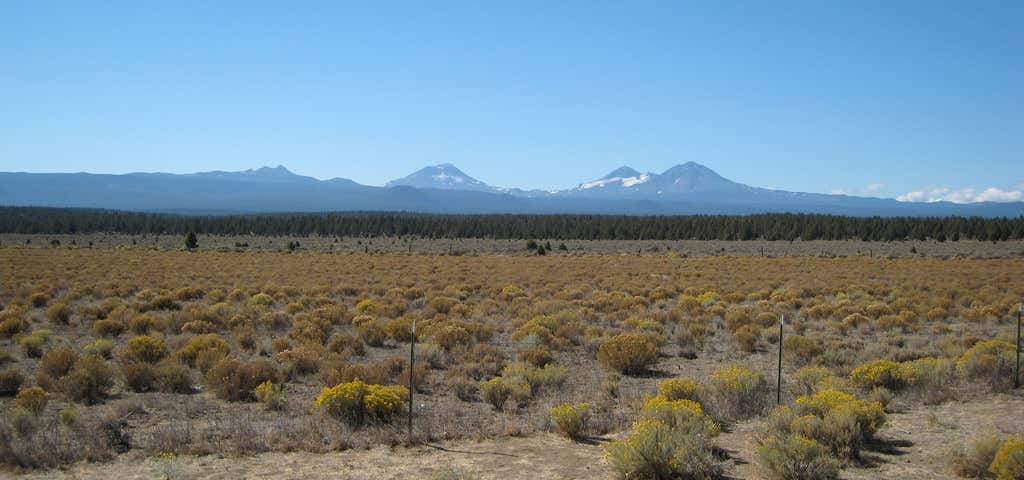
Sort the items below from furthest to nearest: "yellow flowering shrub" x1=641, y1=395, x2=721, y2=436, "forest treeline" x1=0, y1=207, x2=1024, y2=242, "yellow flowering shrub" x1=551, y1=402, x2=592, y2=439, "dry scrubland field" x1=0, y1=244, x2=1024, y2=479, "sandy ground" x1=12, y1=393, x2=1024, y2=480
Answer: "forest treeline" x1=0, y1=207, x2=1024, y2=242 → "yellow flowering shrub" x1=551, y1=402, x2=592, y2=439 → "yellow flowering shrub" x1=641, y1=395, x2=721, y2=436 → "dry scrubland field" x1=0, y1=244, x2=1024, y2=479 → "sandy ground" x1=12, y1=393, x2=1024, y2=480

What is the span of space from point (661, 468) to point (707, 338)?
10.3 metres

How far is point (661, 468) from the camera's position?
21.5ft

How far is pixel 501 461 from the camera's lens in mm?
7348

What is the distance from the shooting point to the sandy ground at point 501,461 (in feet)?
22.5

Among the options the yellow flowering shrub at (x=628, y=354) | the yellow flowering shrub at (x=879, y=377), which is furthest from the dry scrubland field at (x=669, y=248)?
the yellow flowering shrub at (x=879, y=377)

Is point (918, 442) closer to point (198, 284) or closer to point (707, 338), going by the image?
point (707, 338)

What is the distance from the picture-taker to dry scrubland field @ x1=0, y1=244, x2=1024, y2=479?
706cm

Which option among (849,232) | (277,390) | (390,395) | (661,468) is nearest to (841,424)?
(661,468)

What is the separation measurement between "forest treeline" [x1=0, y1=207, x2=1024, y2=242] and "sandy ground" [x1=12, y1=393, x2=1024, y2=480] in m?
95.1

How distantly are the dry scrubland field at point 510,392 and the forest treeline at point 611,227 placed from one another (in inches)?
3390

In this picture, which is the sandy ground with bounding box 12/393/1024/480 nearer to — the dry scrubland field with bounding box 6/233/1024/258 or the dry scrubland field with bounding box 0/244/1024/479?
the dry scrubland field with bounding box 0/244/1024/479

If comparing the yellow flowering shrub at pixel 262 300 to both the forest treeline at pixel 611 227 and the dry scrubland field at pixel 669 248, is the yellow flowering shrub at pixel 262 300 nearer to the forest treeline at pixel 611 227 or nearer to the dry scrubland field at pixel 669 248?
the dry scrubland field at pixel 669 248

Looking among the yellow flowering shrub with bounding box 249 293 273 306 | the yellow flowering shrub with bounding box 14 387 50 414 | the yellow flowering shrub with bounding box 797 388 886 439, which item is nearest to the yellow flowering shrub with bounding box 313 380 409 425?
the yellow flowering shrub with bounding box 14 387 50 414

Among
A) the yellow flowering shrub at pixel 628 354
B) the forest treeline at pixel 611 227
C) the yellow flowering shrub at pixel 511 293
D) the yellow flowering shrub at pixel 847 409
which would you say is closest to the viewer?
the yellow flowering shrub at pixel 847 409
